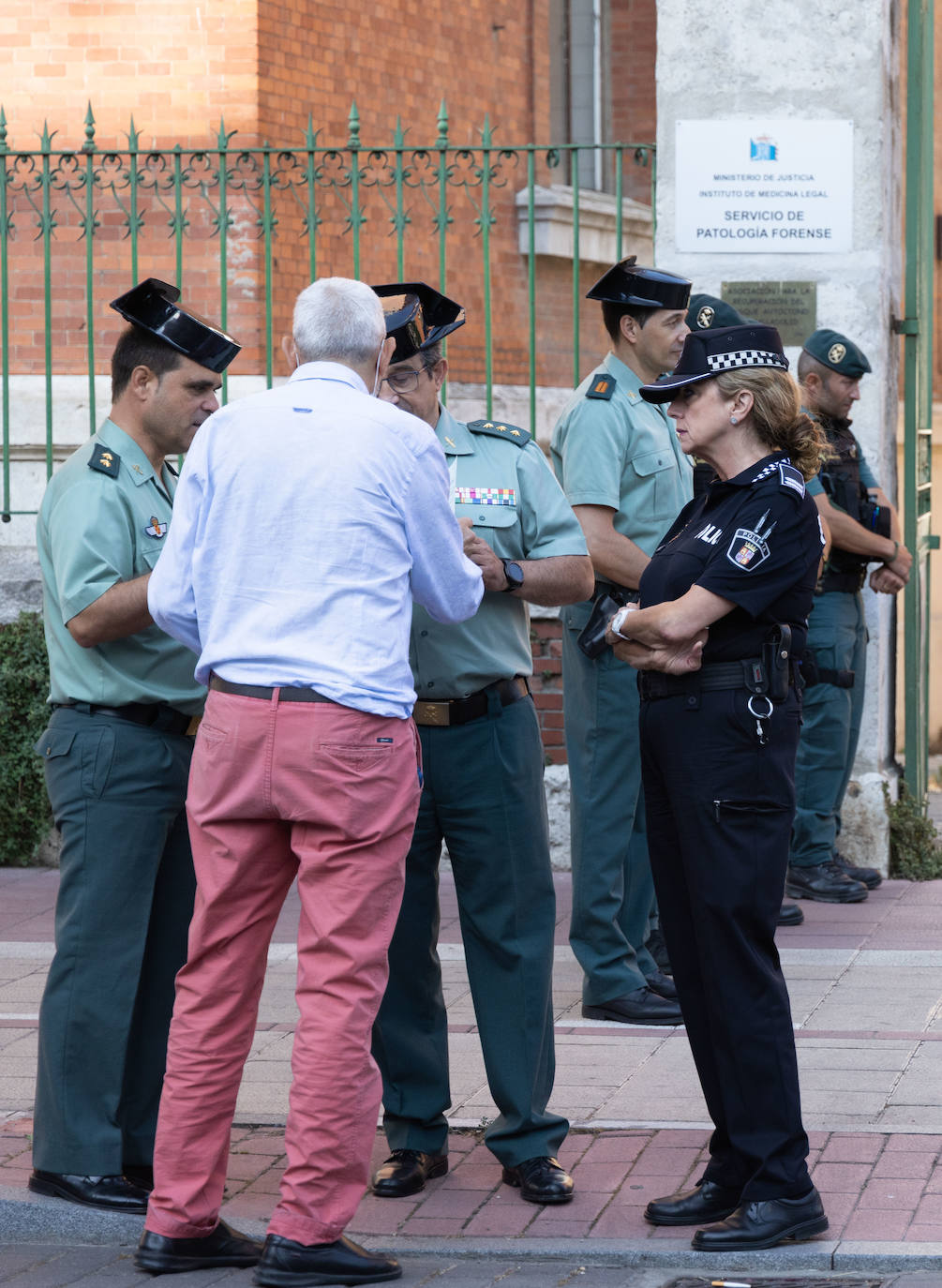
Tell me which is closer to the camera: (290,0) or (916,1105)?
(916,1105)

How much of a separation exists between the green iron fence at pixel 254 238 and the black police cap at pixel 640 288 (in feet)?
8.33

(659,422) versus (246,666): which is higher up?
(659,422)

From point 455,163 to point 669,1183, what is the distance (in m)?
5.33

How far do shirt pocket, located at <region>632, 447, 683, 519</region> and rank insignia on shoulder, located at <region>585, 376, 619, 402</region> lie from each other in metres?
0.21

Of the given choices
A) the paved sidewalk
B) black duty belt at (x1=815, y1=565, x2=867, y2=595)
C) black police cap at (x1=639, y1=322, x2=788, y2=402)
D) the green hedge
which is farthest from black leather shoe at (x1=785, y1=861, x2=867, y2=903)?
black police cap at (x1=639, y1=322, x2=788, y2=402)

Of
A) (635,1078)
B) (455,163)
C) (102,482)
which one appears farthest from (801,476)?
(455,163)

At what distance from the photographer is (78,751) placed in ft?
14.0

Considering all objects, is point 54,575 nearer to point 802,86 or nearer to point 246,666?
point 246,666

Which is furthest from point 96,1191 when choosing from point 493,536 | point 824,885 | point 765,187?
point 765,187

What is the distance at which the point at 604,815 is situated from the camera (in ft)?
19.0

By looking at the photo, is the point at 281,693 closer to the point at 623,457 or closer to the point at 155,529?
the point at 155,529

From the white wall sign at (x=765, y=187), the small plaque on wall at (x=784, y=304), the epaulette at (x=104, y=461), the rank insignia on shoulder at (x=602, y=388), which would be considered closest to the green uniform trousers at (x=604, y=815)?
the rank insignia on shoulder at (x=602, y=388)

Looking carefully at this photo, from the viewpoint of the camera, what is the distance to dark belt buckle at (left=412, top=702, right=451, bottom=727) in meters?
4.37

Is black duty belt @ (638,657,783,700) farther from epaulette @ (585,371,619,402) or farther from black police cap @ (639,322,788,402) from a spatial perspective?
epaulette @ (585,371,619,402)
